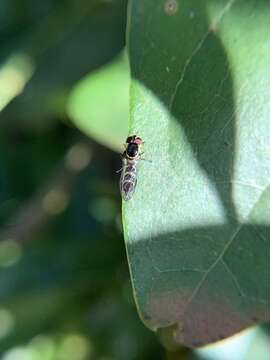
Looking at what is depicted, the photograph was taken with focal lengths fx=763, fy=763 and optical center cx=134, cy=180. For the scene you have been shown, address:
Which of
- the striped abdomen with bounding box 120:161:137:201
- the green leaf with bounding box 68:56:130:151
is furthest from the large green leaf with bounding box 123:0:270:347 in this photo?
the green leaf with bounding box 68:56:130:151

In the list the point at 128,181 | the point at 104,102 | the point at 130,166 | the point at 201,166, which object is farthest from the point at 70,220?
the point at 201,166

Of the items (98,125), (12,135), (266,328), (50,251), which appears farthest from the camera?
(12,135)

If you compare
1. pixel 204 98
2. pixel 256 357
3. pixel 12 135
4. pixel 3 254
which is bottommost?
pixel 256 357

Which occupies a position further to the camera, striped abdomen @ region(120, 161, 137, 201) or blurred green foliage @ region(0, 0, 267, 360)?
blurred green foliage @ region(0, 0, 267, 360)

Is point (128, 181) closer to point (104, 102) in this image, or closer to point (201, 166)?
point (201, 166)

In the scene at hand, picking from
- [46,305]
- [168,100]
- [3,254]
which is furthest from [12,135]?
[168,100]

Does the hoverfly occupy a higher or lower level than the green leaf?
higher

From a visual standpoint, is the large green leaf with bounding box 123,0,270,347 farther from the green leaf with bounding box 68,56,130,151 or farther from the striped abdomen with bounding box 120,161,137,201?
the green leaf with bounding box 68,56,130,151

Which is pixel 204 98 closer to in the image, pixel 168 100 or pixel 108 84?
pixel 168 100
